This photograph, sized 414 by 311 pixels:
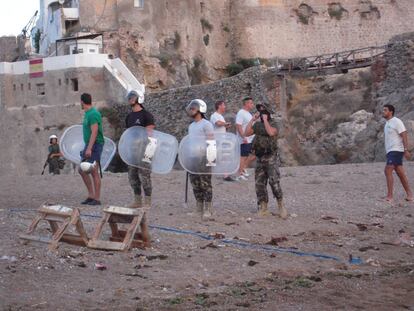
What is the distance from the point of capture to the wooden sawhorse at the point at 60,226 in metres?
9.73

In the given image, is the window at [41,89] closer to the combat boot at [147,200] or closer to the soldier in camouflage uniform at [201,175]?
the combat boot at [147,200]

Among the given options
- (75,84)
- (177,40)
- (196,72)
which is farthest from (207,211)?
(196,72)

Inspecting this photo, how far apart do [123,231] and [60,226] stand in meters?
0.79

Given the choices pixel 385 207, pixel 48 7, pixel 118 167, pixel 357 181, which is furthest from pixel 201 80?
pixel 385 207

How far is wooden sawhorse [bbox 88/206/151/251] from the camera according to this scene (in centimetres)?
986

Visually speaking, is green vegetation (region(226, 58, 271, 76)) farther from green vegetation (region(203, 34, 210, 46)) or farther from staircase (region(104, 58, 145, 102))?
staircase (region(104, 58, 145, 102))

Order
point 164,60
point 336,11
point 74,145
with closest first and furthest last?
point 74,145 < point 164,60 < point 336,11

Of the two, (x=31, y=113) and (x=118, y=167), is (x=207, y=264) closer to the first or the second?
(x=118, y=167)

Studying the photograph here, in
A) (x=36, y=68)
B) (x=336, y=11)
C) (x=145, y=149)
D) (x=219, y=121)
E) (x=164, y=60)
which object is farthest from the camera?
(x=336, y=11)

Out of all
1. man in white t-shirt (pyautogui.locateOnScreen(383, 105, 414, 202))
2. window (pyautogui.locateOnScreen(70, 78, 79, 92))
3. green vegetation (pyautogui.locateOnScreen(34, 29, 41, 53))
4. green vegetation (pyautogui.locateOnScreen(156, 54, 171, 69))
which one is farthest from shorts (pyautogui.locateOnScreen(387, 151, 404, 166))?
green vegetation (pyautogui.locateOnScreen(34, 29, 41, 53))

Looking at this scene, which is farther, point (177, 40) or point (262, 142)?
point (177, 40)

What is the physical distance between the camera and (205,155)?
1234 cm

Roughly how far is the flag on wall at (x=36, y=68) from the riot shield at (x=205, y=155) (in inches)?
1171

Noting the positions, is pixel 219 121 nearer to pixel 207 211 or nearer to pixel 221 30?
pixel 207 211
